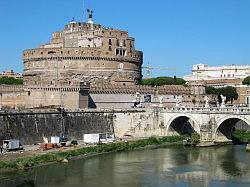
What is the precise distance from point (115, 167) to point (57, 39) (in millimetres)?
24990

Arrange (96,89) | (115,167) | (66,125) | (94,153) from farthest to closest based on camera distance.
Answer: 1. (96,89)
2. (66,125)
3. (94,153)
4. (115,167)

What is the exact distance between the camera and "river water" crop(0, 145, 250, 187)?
68.8 feet

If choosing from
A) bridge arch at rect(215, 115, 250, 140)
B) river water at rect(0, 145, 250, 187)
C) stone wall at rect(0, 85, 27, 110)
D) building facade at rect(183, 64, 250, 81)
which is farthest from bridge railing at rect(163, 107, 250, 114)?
building facade at rect(183, 64, 250, 81)

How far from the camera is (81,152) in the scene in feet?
89.7

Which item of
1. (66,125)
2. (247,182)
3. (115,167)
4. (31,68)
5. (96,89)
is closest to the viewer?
(247,182)

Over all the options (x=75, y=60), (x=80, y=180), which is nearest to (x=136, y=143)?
(x=80, y=180)

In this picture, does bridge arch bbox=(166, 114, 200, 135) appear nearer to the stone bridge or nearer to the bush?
the stone bridge

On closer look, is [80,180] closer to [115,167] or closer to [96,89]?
[115,167]

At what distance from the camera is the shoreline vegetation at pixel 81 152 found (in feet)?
75.5

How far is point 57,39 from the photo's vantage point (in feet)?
156

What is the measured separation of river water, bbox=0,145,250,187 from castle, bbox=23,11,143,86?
14382mm

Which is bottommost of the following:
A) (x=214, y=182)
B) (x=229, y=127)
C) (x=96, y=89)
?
(x=214, y=182)

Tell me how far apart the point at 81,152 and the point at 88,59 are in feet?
52.8

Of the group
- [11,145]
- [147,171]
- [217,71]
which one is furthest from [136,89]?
[217,71]
